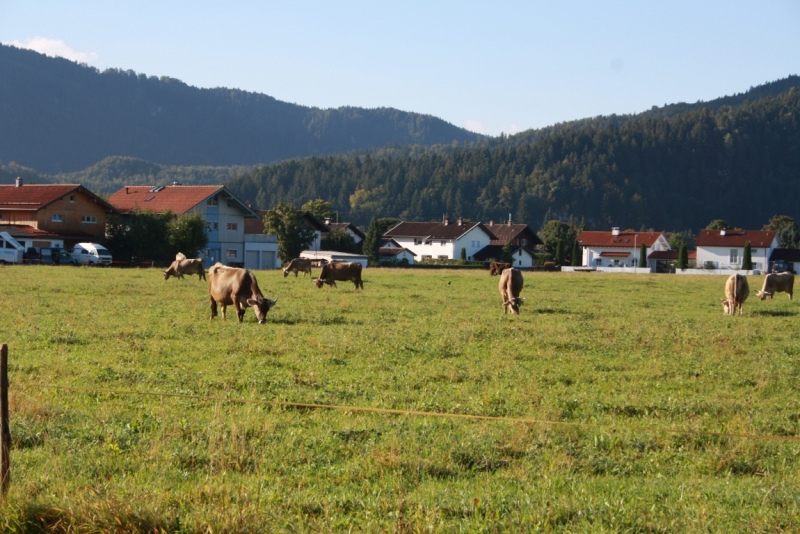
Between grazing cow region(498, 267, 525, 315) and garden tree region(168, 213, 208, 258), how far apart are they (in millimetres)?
44475

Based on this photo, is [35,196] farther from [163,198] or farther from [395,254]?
[395,254]

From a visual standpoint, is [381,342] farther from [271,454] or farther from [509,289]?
[509,289]

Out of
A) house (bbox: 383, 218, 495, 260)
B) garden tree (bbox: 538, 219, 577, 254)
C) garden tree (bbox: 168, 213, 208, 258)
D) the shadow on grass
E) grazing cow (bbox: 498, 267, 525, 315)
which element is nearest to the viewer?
grazing cow (bbox: 498, 267, 525, 315)

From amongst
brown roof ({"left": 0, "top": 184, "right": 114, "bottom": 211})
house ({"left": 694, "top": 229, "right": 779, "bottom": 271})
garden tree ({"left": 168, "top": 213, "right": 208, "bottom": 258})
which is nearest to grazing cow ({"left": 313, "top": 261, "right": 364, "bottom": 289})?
garden tree ({"left": 168, "top": 213, "right": 208, "bottom": 258})

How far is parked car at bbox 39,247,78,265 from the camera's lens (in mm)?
58500

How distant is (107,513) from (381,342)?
380 inches

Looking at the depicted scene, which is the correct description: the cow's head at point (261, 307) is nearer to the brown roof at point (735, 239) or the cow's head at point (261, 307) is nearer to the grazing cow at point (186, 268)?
the grazing cow at point (186, 268)

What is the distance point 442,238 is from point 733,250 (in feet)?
125

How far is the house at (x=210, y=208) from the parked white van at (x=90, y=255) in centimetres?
1187

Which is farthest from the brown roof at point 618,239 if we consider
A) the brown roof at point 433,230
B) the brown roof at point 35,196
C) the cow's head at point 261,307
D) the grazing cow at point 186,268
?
the cow's head at point 261,307

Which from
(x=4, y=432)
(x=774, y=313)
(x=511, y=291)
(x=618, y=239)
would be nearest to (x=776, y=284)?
(x=774, y=313)

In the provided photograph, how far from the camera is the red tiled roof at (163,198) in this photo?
2862 inches

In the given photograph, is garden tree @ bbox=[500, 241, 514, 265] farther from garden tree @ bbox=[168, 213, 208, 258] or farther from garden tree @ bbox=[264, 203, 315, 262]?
garden tree @ bbox=[168, 213, 208, 258]

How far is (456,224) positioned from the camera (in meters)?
121
